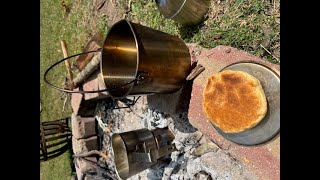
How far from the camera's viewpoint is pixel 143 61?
2646 millimetres

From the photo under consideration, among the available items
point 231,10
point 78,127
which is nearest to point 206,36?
point 231,10

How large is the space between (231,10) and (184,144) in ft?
4.04

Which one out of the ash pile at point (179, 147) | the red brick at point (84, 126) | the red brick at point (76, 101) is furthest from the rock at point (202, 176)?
the red brick at point (84, 126)

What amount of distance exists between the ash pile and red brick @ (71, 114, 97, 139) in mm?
685

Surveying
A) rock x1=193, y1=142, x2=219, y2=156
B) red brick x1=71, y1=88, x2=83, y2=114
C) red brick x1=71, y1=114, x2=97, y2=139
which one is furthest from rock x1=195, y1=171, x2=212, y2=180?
red brick x1=71, y1=114, x2=97, y2=139

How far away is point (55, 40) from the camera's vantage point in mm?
6336

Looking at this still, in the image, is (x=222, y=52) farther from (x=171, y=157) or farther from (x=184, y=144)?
(x=171, y=157)

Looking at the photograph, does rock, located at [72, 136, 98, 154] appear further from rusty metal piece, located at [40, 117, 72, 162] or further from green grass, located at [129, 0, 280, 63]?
green grass, located at [129, 0, 280, 63]

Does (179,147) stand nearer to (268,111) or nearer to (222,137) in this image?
(222,137)

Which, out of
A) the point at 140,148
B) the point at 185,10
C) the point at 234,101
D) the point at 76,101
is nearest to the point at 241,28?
the point at 185,10

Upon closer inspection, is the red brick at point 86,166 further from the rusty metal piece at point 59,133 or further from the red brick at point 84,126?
the rusty metal piece at point 59,133

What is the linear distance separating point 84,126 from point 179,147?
203cm

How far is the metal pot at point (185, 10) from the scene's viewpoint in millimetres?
A: 3041

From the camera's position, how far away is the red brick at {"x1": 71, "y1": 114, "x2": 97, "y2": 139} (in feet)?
16.7
